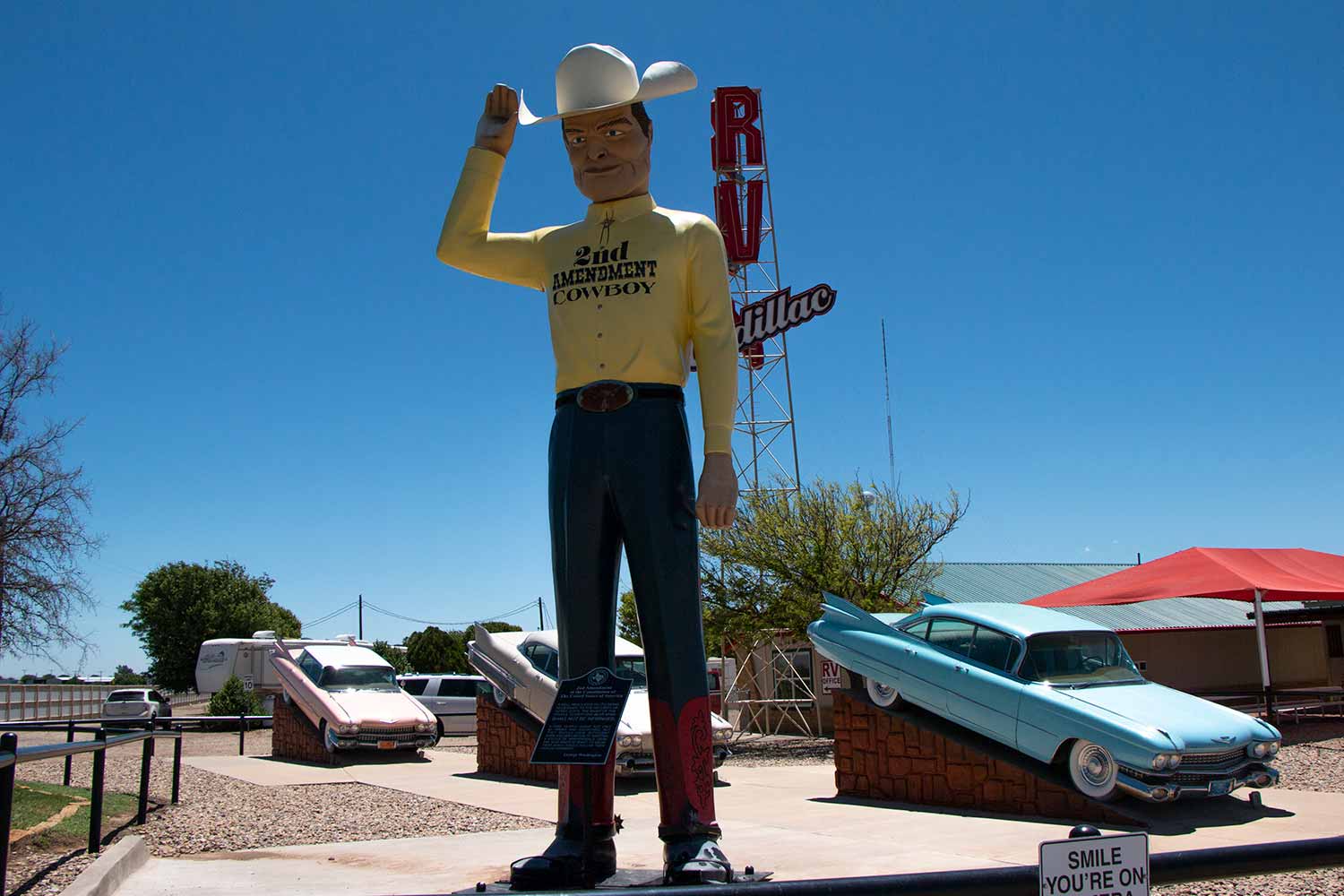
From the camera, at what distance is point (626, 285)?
4281mm

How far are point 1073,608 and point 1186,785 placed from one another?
1768 cm

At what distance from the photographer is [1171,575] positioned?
52.5 ft

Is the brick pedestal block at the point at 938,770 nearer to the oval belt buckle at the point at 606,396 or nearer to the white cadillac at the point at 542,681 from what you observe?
the white cadillac at the point at 542,681

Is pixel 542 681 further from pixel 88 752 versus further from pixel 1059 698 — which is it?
pixel 1059 698

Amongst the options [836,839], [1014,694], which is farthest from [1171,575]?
[836,839]

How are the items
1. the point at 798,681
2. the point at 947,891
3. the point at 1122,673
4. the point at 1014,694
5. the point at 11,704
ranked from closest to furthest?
the point at 947,891 < the point at 1014,694 < the point at 1122,673 < the point at 798,681 < the point at 11,704

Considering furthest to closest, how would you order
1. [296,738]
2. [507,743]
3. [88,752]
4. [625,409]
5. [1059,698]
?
[296,738]
[507,743]
[1059,698]
[88,752]
[625,409]

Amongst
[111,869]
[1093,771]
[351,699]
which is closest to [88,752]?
[111,869]

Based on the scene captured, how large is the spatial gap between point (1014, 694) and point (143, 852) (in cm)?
611

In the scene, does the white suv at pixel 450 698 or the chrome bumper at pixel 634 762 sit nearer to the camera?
the chrome bumper at pixel 634 762

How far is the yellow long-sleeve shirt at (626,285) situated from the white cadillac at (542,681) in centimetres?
785

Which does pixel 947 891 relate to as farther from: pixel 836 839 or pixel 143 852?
pixel 143 852

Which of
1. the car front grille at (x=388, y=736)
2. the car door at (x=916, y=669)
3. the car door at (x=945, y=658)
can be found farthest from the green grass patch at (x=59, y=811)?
the car door at (x=945, y=658)

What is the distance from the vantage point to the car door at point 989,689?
816cm
